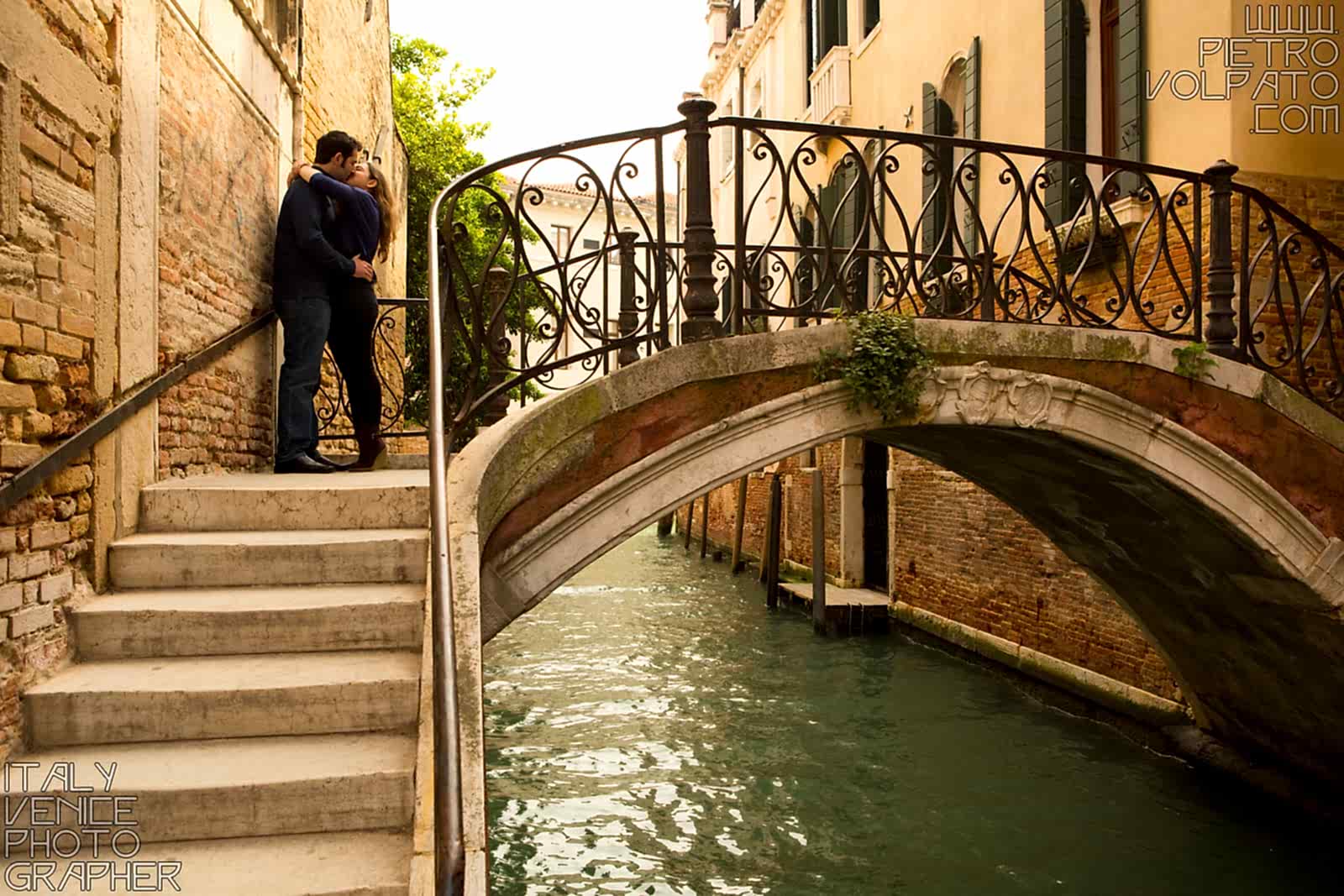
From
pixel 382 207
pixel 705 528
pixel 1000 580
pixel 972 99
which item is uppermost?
pixel 972 99

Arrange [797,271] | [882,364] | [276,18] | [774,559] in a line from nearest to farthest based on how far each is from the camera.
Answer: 1. [882,364]
2. [797,271]
3. [276,18]
4. [774,559]

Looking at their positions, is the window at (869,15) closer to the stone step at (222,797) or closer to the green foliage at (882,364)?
the green foliage at (882,364)

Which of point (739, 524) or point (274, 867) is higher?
point (274, 867)

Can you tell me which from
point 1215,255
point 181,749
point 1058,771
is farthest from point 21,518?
point 1058,771

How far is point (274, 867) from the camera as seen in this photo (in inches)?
90.6

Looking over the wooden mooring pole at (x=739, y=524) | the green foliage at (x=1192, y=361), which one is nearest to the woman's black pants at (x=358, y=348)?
the green foliage at (x=1192, y=361)

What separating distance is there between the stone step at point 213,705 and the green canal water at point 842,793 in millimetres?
2641

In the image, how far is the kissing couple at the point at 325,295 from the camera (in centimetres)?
430

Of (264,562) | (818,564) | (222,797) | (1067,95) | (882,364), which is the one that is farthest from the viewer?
(818,564)

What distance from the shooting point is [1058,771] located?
6621 millimetres

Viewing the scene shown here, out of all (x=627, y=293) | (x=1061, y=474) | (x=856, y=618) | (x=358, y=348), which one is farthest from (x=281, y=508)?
(x=856, y=618)

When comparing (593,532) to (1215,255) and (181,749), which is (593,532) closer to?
(181,749)

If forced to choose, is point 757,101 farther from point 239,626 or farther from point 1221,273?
point 239,626

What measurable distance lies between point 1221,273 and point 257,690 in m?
4.43
